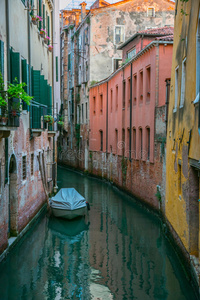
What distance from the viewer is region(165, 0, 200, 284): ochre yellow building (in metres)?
8.66

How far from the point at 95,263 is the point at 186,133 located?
3.78m

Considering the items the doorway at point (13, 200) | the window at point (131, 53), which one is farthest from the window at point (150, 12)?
the doorway at point (13, 200)

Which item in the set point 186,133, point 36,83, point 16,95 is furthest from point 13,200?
point 186,133

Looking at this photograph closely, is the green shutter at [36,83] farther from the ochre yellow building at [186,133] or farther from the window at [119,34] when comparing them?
the window at [119,34]

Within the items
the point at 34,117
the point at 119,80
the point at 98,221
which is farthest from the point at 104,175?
the point at 34,117

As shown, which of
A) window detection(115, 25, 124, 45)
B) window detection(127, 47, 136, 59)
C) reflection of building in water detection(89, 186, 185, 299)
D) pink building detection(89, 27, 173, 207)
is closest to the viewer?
reflection of building in water detection(89, 186, 185, 299)

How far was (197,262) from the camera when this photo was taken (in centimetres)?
835

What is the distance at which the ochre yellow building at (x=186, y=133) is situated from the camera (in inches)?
341

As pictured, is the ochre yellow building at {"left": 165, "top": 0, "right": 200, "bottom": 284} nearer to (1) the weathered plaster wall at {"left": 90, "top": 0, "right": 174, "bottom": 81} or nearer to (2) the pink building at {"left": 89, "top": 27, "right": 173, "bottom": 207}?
(2) the pink building at {"left": 89, "top": 27, "right": 173, "bottom": 207}

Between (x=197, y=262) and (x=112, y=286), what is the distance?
183cm

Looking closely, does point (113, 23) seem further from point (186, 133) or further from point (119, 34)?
point (186, 133)

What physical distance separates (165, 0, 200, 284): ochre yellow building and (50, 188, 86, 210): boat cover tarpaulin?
12.9ft

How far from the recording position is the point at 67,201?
1548 centimetres

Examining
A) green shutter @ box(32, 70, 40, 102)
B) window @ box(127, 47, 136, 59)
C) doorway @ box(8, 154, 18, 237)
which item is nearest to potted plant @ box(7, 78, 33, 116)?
doorway @ box(8, 154, 18, 237)
